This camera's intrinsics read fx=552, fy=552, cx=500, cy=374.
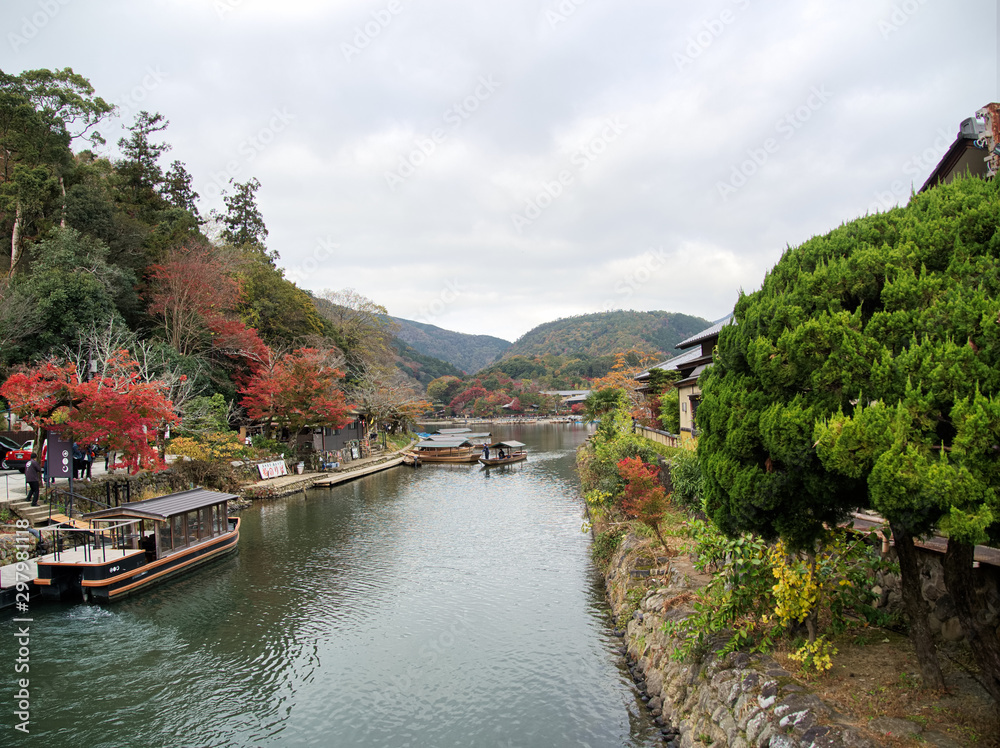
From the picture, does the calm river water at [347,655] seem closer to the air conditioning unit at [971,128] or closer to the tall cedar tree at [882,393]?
the tall cedar tree at [882,393]

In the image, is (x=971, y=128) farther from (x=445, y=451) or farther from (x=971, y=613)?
(x=445, y=451)

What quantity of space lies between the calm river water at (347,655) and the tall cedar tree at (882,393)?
508cm

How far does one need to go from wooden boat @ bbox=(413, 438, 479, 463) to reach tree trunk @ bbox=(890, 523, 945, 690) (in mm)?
40037

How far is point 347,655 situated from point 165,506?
8589 millimetres

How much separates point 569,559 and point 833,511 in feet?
41.2

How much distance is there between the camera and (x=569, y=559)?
715 inches

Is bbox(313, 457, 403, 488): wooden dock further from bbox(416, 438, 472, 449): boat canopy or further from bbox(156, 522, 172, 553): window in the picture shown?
bbox(156, 522, 172, 553): window

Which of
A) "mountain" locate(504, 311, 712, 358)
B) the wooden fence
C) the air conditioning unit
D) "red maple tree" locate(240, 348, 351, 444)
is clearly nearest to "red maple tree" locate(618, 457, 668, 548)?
the wooden fence

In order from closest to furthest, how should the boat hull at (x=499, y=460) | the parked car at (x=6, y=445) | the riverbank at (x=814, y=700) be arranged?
the riverbank at (x=814, y=700), the parked car at (x=6, y=445), the boat hull at (x=499, y=460)

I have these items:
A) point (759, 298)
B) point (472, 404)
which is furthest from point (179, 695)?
point (472, 404)

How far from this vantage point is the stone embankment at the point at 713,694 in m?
6.09

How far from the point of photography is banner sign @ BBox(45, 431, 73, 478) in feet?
56.8

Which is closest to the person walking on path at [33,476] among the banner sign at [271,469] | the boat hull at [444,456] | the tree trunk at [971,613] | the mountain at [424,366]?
the banner sign at [271,469]

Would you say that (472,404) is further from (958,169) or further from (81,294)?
(958,169)
